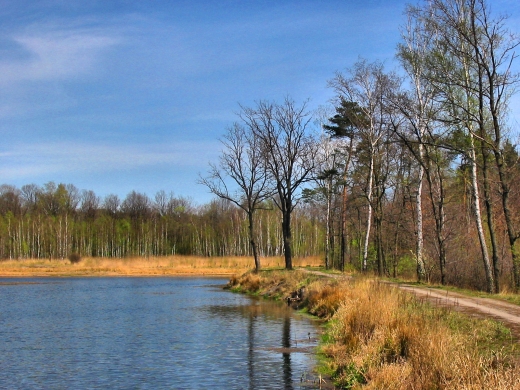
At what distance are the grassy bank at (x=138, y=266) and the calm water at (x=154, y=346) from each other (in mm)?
36537

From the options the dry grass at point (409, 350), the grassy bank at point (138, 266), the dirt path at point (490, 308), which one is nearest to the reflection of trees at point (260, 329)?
the dry grass at point (409, 350)

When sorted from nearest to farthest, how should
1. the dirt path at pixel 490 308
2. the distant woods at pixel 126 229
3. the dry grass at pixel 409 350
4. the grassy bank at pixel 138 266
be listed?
the dry grass at pixel 409 350
the dirt path at pixel 490 308
the grassy bank at pixel 138 266
the distant woods at pixel 126 229

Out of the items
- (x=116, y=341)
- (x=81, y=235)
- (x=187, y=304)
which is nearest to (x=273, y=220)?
(x=81, y=235)

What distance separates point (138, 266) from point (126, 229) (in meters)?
32.0

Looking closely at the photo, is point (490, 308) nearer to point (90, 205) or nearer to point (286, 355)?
point (286, 355)

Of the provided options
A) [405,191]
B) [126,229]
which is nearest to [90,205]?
[126,229]

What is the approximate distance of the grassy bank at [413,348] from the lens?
26.8 ft

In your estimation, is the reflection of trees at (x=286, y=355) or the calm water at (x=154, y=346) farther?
the calm water at (x=154, y=346)

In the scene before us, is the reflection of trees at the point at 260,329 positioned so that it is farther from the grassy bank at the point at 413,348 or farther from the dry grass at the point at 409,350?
the dry grass at the point at 409,350

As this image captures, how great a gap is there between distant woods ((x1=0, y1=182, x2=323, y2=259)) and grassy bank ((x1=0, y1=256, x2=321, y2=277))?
50.0 ft

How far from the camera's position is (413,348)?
1036 centimetres

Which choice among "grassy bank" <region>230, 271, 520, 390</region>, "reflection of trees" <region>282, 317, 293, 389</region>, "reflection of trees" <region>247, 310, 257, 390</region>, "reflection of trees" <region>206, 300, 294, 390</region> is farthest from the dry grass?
"reflection of trees" <region>247, 310, 257, 390</region>

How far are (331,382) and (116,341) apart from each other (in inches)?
344

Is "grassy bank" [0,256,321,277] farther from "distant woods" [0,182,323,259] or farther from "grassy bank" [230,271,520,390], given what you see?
"grassy bank" [230,271,520,390]
